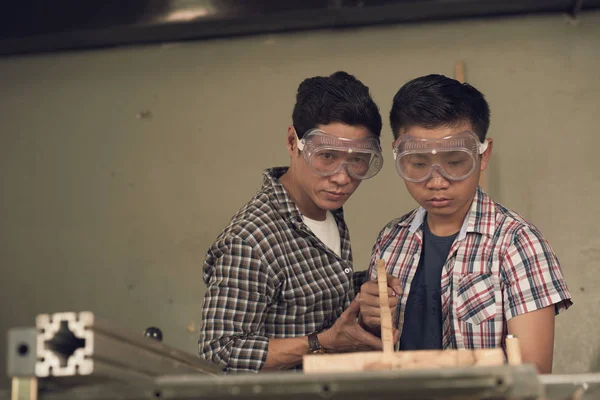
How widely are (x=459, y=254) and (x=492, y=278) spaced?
15cm

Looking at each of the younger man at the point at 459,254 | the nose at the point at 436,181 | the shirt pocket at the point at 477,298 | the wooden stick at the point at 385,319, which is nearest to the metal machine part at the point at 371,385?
the wooden stick at the point at 385,319

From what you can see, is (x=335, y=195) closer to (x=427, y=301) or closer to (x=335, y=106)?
(x=335, y=106)

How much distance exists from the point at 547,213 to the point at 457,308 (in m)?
2.02

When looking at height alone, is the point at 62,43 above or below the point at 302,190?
above

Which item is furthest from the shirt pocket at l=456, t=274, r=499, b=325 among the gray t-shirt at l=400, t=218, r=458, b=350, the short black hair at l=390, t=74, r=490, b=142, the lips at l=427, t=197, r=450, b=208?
the short black hair at l=390, t=74, r=490, b=142

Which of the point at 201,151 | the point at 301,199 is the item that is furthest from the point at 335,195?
the point at 201,151

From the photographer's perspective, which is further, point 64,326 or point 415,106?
point 415,106

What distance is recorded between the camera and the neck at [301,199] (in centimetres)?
299

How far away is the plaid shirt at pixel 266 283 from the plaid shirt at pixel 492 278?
0.96ft

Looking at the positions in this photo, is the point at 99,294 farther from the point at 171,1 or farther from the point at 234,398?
the point at 234,398

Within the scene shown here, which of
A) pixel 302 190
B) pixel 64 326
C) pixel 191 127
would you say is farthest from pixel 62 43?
pixel 64 326

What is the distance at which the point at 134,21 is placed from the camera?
4.51 meters

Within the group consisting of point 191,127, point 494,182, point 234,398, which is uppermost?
point 191,127

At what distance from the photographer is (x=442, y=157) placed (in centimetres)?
261
